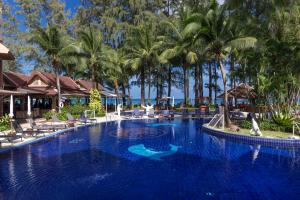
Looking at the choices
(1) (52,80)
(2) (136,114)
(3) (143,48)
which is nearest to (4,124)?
(2) (136,114)

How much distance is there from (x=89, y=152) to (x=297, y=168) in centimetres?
792

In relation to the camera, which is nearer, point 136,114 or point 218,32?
point 218,32

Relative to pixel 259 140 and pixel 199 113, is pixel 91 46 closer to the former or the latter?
pixel 199 113

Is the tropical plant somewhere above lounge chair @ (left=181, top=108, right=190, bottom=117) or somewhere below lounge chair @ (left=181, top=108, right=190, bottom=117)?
above

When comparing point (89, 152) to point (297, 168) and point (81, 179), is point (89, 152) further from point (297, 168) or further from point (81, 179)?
point (297, 168)

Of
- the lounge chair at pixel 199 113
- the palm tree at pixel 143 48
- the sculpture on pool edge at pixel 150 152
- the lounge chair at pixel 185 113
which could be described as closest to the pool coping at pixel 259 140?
the sculpture on pool edge at pixel 150 152

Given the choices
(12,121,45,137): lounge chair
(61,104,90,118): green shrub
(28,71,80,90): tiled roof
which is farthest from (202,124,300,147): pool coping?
(28,71,80,90): tiled roof

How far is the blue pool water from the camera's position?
686cm

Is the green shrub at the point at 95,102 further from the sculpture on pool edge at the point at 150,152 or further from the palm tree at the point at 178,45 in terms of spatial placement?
the sculpture on pool edge at the point at 150,152

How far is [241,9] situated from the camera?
21.5 metres

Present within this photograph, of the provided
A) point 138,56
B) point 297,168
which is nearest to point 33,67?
point 138,56

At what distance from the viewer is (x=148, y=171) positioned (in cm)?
880

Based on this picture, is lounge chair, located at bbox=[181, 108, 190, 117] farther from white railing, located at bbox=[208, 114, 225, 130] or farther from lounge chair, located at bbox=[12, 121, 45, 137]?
lounge chair, located at bbox=[12, 121, 45, 137]

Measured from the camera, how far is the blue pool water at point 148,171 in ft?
22.5
